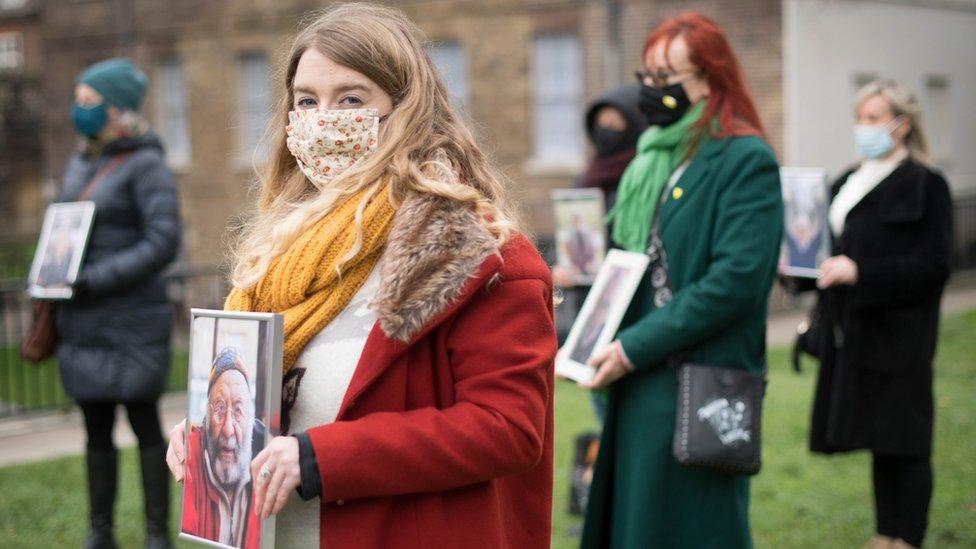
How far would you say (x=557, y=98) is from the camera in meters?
18.5

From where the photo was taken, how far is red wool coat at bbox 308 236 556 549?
2.06 m

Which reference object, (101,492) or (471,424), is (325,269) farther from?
(101,492)

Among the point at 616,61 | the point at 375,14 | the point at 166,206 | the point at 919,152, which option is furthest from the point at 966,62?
the point at 375,14

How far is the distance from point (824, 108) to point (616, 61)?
3217 mm

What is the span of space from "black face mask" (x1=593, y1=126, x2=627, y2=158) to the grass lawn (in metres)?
1.75

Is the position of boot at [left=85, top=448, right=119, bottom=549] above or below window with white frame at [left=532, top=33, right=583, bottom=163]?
below

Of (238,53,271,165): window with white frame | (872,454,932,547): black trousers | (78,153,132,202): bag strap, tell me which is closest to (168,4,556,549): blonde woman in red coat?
(872,454,932,547): black trousers

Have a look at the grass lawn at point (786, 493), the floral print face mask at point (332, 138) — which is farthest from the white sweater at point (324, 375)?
the grass lawn at point (786, 493)

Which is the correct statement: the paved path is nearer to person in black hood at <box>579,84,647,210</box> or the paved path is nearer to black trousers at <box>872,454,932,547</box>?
black trousers at <box>872,454,932,547</box>

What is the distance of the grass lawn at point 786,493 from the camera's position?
5.65 m

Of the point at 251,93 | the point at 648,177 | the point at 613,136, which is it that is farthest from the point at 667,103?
the point at 251,93

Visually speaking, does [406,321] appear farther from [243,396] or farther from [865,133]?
[865,133]

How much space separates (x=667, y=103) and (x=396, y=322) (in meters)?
2.01

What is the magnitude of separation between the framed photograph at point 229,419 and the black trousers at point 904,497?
347 cm
